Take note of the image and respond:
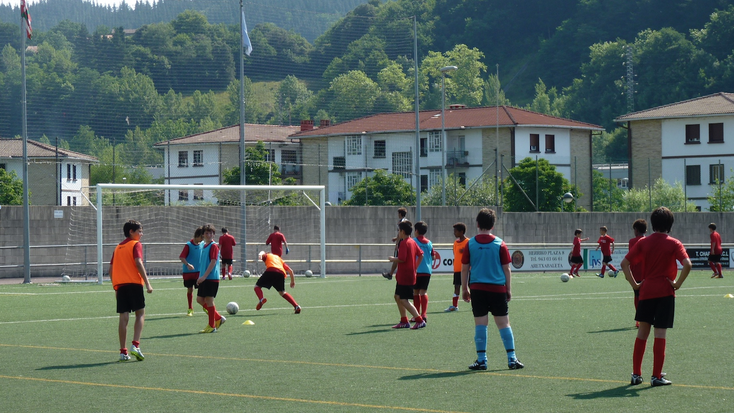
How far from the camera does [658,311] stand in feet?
24.1

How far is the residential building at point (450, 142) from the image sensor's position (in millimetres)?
57906

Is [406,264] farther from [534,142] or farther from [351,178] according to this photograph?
[534,142]

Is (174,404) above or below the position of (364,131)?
below

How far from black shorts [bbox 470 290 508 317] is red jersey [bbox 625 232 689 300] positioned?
176 cm

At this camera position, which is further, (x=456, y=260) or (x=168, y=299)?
(x=168, y=299)

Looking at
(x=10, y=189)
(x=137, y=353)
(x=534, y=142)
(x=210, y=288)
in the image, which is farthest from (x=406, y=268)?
(x=534, y=142)

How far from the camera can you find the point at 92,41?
2301 inches

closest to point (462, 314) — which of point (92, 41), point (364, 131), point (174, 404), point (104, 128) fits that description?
point (174, 404)

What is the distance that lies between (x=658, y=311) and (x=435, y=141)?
54.2m

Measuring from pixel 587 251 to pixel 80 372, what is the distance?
88.9 ft

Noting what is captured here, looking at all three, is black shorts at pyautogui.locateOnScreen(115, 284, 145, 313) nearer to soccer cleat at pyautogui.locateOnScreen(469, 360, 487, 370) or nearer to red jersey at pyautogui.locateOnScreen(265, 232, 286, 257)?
soccer cleat at pyautogui.locateOnScreen(469, 360, 487, 370)

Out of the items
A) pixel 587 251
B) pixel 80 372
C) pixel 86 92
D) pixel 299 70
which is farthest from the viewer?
pixel 299 70

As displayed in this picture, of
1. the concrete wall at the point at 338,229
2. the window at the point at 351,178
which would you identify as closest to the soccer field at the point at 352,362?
the concrete wall at the point at 338,229

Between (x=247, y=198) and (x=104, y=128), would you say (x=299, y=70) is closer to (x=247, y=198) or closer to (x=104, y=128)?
(x=104, y=128)
